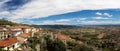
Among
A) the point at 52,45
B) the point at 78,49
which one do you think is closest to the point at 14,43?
the point at 52,45

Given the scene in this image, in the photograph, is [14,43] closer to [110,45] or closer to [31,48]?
[31,48]

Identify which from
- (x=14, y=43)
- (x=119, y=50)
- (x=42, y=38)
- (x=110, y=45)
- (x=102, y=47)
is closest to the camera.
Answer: (x=119, y=50)

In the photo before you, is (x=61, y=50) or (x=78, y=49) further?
(x=61, y=50)

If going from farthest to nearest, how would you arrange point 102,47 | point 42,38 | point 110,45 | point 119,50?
1. point 42,38
2. point 102,47
3. point 110,45
4. point 119,50

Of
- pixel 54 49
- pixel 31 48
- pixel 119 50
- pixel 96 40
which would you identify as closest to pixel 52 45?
pixel 54 49

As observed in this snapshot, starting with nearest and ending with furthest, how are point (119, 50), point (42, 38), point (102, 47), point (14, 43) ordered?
point (119, 50), point (102, 47), point (14, 43), point (42, 38)

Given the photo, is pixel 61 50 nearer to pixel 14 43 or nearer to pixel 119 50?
pixel 14 43

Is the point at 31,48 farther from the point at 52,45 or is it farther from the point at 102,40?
the point at 102,40

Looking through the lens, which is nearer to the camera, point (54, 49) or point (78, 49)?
point (78, 49)

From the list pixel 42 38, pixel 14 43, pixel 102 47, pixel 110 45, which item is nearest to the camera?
pixel 110 45
